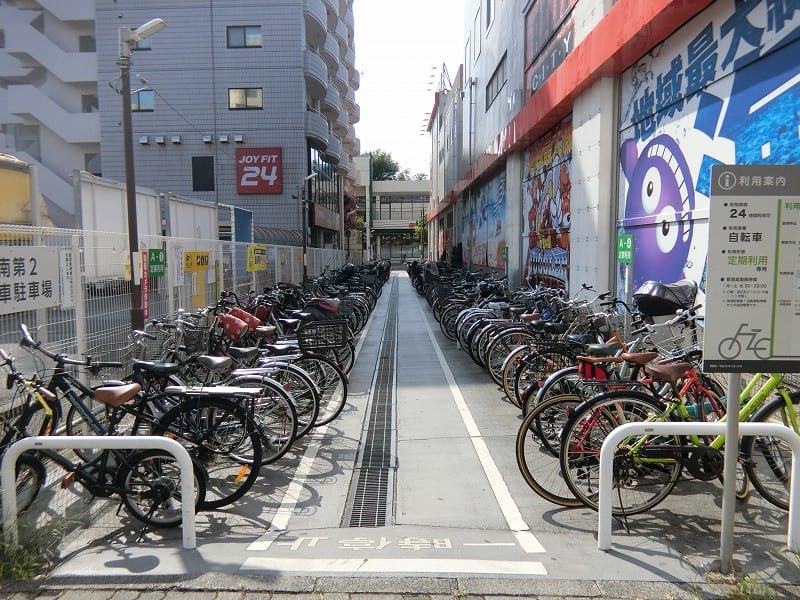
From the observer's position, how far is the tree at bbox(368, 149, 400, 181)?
284ft

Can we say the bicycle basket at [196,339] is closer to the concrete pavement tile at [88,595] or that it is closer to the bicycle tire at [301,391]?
the bicycle tire at [301,391]

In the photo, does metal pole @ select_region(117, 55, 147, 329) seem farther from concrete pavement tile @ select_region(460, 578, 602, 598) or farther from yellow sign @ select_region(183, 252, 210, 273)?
concrete pavement tile @ select_region(460, 578, 602, 598)

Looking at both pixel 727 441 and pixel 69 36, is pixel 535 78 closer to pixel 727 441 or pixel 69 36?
pixel 727 441

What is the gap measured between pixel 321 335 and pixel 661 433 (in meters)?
4.08

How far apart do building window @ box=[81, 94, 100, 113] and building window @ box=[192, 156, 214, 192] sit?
829 centimetres

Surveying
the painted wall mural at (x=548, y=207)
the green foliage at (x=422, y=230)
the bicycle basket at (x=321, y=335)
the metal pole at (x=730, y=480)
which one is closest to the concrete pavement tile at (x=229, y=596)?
the metal pole at (x=730, y=480)

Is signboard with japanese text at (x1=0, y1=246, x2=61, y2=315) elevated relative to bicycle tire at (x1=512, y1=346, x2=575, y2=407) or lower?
elevated

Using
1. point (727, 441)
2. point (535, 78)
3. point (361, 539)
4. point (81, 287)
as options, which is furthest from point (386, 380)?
point (535, 78)

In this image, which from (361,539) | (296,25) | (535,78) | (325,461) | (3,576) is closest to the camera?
(3,576)

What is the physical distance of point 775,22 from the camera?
549 cm

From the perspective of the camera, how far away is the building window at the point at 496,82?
60.4 feet

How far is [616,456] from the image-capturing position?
3.65 m

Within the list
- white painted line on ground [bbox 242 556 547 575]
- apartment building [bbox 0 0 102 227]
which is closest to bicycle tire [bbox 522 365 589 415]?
white painted line on ground [bbox 242 556 547 575]

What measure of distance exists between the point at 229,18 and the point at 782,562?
30.8 metres
